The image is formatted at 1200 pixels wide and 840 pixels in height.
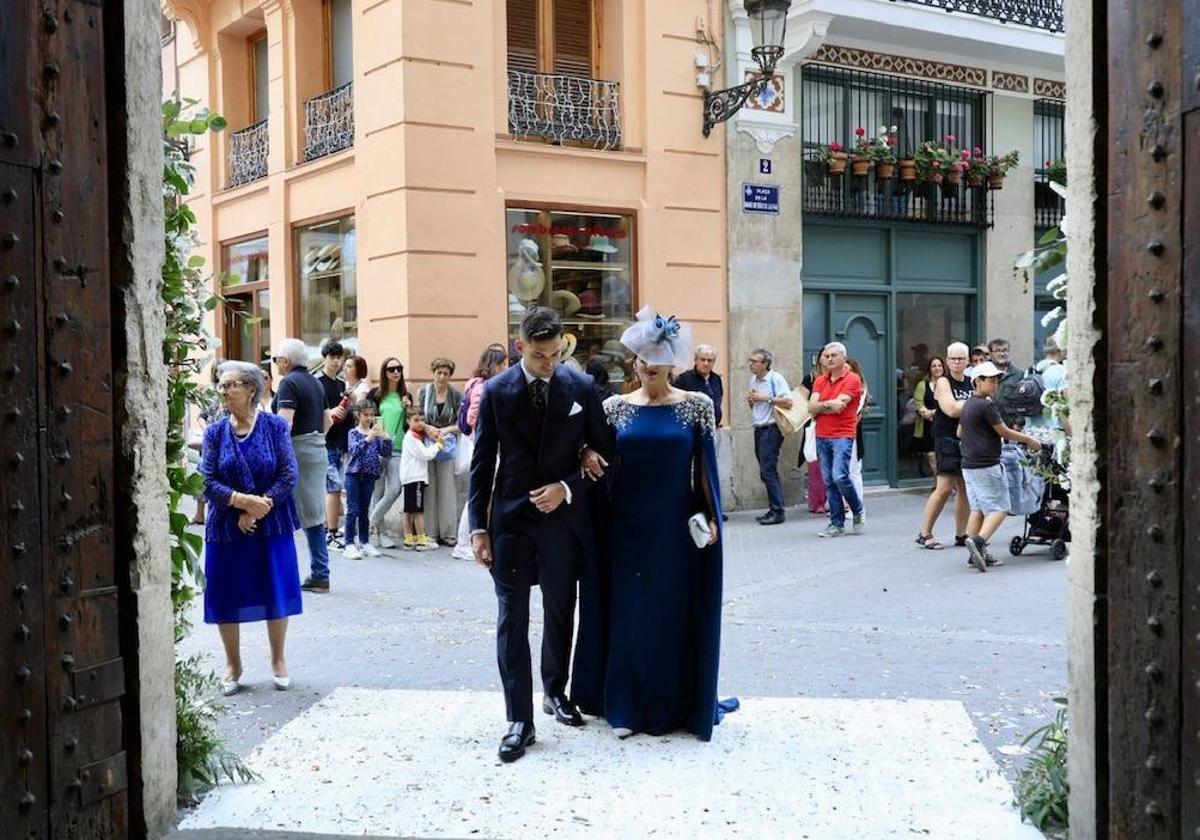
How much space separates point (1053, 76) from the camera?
1755cm

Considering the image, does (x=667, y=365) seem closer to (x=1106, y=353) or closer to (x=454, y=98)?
(x=1106, y=353)

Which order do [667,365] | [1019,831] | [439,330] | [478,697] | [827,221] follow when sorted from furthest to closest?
[827,221] < [439,330] < [478,697] < [667,365] < [1019,831]

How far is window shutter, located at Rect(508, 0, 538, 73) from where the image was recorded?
1365 centimetres

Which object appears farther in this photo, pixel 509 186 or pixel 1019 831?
pixel 509 186

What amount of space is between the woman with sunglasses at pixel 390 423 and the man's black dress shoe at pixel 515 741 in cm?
652

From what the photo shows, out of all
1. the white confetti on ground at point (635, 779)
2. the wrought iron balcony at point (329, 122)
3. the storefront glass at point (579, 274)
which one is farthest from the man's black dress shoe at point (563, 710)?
the wrought iron balcony at point (329, 122)

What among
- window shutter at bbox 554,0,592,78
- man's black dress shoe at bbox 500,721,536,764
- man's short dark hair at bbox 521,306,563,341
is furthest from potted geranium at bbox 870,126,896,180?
man's black dress shoe at bbox 500,721,536,764

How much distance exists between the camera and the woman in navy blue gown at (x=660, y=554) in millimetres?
5879

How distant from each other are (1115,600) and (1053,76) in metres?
15.5

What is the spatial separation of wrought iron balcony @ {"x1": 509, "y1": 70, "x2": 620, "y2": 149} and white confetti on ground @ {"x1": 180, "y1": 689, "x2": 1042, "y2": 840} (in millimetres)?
8544

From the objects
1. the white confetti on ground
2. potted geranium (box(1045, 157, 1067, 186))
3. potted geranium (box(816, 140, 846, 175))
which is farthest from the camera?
potted geranium (box(1045, 157, 1067, 186))

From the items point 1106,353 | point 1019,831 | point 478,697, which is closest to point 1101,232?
point 1106,353

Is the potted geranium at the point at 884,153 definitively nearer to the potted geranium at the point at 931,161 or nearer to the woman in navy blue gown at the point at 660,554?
the potted geranium at the point at 931,161

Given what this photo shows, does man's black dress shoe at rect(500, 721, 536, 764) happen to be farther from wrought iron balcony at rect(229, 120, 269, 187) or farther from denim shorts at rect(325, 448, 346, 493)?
wrought iron balcony at rect(229, 120, 269, 187)
